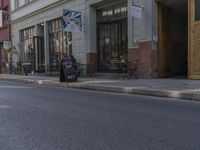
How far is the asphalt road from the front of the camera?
6094 millimetres

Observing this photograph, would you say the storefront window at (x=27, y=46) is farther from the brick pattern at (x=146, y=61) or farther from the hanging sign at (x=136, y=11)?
the hanging sign at (x=136, y=11)

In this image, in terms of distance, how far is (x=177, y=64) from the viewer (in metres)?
22.9

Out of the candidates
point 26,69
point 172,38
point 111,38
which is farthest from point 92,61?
point 26,69

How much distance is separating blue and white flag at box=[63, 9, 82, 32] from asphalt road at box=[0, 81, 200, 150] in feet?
36.9

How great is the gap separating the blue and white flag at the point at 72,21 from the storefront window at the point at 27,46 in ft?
35.2

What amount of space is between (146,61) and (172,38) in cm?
318

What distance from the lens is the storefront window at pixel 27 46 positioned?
33.8 metres

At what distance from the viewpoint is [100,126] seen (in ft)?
24.9

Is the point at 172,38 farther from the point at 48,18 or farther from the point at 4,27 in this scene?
the point at 4,27

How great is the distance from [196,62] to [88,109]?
9026 mm

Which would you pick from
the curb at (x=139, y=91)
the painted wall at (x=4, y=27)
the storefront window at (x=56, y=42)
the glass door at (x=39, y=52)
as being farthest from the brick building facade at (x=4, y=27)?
the curb at (x=139, y=91)

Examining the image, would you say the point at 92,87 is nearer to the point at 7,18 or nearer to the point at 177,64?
the point at 177,64

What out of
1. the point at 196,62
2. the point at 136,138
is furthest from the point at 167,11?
the point at 136,138

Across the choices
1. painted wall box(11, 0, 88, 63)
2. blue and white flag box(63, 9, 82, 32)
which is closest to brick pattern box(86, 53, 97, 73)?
painted wall box(11, 0, 88, 63)
